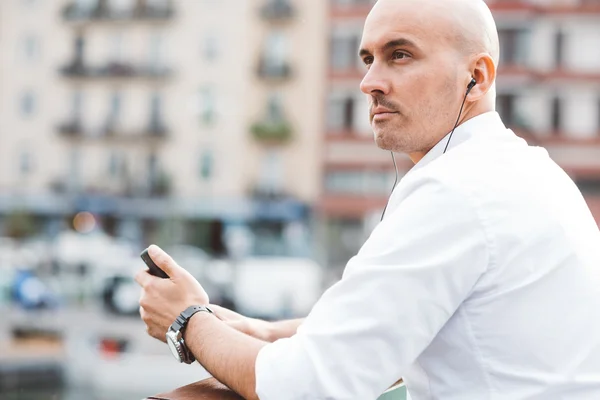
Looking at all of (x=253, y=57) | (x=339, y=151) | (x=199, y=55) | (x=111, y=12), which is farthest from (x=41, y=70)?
(x=339, y=151)

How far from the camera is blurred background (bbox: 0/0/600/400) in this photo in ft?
76.4

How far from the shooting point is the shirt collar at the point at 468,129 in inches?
47.0

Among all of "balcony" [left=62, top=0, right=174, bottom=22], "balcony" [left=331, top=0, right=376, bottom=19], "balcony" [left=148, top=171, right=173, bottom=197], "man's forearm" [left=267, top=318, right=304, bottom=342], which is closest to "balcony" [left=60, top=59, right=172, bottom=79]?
"balcony" [left=62, top=0, right=174, bottom=22]

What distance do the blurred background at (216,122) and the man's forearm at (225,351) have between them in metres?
18.6

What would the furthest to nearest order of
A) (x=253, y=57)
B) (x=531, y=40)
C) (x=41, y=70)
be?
(x=41, y=70), (x=253, y=57), (x=531, y=40)

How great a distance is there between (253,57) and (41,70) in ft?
24.6

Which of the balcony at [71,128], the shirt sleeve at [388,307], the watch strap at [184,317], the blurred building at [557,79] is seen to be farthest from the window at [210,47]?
the shirt sleeve at [388,307]

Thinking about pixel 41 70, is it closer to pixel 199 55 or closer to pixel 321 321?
pixel 199 55

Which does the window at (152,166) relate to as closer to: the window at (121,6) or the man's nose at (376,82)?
the window at (121,6)

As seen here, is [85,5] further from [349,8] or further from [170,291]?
[170,291]

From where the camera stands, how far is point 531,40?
23.3 m

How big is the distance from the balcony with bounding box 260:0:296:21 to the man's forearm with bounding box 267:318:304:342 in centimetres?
2424

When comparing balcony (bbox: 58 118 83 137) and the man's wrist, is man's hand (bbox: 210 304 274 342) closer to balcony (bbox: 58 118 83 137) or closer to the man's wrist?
the man's wrist

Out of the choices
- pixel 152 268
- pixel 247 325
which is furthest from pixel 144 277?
pixel 247 325
